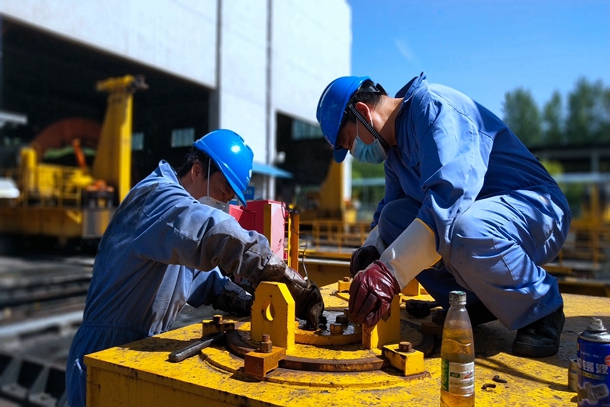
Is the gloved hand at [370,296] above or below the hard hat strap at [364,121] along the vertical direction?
below

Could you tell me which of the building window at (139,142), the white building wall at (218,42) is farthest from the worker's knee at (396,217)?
the white building wall at (218,42)

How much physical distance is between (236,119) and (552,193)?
13495 millimetres

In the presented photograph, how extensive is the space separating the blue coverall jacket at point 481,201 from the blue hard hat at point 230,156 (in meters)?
0.69

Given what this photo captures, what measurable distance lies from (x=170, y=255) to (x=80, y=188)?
34.2 ft

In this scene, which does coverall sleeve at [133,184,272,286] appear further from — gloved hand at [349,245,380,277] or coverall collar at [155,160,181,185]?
gloved hand at [349,245,380,277]

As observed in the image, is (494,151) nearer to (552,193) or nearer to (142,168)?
(552,193)

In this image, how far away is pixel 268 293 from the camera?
1519 mm

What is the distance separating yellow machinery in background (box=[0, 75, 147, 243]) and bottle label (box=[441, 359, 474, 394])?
10.0 meters

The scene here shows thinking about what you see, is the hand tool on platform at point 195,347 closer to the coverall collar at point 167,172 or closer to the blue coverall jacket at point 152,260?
the blue coverall jacket at point 152,260

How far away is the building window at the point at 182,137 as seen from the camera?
2.89 metres

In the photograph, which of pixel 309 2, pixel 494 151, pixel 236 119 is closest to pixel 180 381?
pixel 494 151

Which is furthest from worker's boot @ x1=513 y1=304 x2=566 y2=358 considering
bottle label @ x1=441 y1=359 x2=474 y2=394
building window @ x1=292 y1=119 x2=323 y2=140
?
building window @ x1=292 y1=119 x2=323 y2=140

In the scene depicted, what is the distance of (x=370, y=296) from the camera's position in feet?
4.77

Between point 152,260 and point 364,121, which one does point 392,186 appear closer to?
point 364,121
